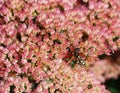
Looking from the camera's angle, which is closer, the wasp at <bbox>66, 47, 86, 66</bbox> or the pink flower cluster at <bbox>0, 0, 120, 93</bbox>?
the pink flower cluster at <bbox>0, 0, 120, 93</bbox>

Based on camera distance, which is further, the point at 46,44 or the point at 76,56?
the point at 76,56

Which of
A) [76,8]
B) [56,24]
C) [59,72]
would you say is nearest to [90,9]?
[76,8]

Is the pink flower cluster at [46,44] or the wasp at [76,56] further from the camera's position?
the wasp at [76,56]

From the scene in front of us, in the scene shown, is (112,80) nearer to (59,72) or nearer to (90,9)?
(90,9)
